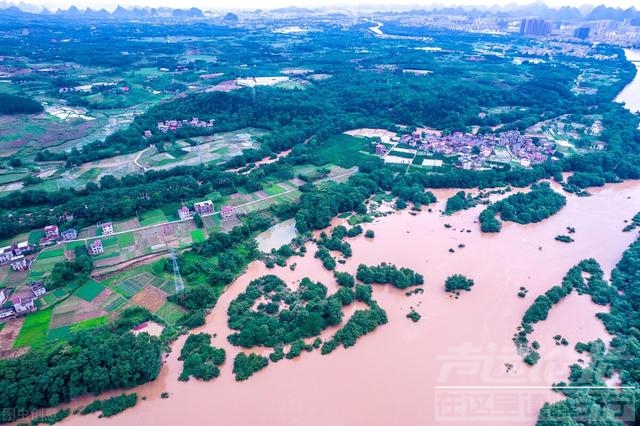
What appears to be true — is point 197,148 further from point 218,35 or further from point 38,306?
point 218,35

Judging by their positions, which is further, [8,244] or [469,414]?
[8,244]

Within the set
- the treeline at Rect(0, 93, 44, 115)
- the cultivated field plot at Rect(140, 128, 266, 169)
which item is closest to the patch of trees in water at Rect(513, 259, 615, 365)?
the cultivated field plot at Rect(140, 128, 266, 169)

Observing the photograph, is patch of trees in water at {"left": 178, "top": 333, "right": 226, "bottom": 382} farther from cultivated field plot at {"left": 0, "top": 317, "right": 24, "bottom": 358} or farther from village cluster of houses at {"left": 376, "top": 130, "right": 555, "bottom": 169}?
village cluster of houses at {"left": 376, "top": 130, "right": 555, "bottom": 169}

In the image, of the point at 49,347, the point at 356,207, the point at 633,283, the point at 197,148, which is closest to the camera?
the point at 49,347

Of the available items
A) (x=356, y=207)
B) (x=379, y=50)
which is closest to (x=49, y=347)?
(x=356, y=207)

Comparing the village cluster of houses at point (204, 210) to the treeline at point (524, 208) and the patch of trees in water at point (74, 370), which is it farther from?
the treeline at point (524, 208)
